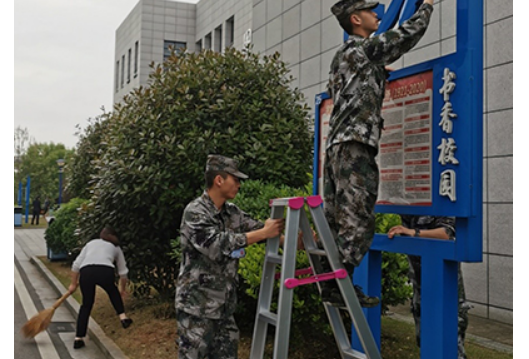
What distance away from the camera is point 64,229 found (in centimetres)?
1473

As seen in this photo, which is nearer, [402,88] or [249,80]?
[402,88]

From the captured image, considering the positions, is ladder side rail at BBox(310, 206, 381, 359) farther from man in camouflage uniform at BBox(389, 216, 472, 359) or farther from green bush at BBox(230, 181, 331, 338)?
green bush at BBox(230, 181, 331, 338)

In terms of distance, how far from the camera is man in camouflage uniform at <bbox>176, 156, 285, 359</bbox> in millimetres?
3900

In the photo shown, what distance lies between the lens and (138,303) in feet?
31.0

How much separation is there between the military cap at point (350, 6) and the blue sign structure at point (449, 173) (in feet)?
1.58

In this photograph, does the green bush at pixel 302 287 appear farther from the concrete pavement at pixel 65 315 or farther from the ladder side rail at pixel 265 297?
the concrete pavement at pixel 65 315

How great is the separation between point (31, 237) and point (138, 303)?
21.5 m

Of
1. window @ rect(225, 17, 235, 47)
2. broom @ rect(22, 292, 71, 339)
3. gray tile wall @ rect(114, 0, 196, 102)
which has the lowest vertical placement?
broom @ rect(22, 292, 71, 339)

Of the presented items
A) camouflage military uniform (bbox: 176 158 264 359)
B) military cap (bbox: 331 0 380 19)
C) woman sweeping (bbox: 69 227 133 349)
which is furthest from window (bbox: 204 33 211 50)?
military cap (bbox: 331 0 380 19)

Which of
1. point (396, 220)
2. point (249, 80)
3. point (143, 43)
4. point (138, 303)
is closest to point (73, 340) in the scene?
point (138, 303)

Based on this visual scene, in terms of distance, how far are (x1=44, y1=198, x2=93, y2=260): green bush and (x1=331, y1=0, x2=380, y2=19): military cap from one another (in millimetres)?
12346

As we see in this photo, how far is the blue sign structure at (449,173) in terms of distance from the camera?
3.07 meters

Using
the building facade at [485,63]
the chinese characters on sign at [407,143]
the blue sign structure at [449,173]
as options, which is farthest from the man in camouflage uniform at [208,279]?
the building facade at [485,63]
